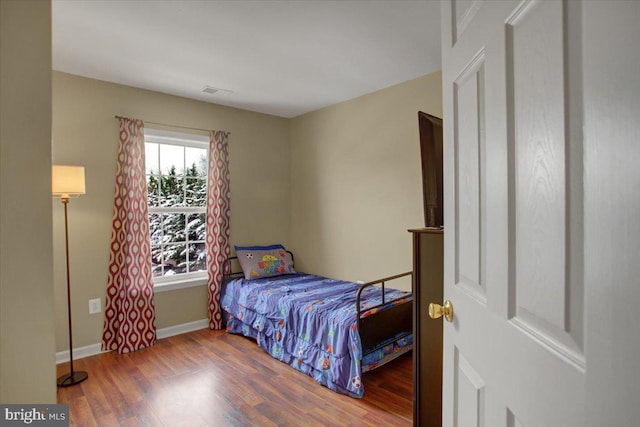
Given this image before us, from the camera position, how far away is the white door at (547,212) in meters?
0.39

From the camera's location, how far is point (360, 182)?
3.79 m

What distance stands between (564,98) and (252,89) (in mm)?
3316

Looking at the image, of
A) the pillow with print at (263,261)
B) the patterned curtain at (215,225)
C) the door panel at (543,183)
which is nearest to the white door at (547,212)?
the door panel at (543,183)

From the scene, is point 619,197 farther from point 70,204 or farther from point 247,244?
point 247,244

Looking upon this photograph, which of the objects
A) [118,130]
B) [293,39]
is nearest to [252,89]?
[293,39]

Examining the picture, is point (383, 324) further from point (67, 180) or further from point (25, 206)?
point (67, 180)

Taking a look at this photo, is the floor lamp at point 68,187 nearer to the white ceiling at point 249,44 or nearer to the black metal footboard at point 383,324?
the white ceiling at point 249,44

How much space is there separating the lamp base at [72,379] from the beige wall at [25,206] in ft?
5.93

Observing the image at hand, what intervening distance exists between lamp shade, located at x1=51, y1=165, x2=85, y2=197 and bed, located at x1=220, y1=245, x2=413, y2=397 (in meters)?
1.73

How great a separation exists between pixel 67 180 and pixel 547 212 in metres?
3.12

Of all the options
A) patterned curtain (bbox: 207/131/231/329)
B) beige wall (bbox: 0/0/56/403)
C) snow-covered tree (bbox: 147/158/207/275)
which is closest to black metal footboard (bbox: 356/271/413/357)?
beige wall (bbox: 0/0/56/403)

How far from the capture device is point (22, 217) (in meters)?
1.12

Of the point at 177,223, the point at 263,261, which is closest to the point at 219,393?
the point at 263,261

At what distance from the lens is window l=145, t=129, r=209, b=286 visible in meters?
3.59
